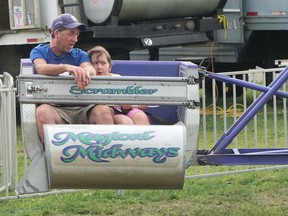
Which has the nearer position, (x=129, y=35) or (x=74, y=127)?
(x=74, y=127)

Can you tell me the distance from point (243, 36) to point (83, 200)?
8.18 m

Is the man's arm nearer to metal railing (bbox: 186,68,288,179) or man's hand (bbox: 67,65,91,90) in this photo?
man's hand (bbox: 67,65,91,90)

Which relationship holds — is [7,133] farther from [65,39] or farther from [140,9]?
[140,9]

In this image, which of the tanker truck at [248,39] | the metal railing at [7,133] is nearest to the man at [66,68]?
the metal railing at [7,133]

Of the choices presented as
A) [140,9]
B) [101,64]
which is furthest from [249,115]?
[140,9]

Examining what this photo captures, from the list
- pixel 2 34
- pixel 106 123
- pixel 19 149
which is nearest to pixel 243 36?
pixel 2 34

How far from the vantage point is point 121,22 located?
48.3 feet

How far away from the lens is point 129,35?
14648mm

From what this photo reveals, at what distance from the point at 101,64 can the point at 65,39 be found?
1.12 feet

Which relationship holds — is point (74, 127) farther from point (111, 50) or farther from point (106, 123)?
point (111, 50)

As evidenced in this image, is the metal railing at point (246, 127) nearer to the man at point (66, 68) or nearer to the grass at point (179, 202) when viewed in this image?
the grass at point (179, 202)

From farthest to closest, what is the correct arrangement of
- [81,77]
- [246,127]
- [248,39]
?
[248,39], [246,127], [81,77]

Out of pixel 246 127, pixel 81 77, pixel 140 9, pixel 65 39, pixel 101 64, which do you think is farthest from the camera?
pixel 140 9

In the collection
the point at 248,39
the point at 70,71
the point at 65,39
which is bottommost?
the point at 248,39
